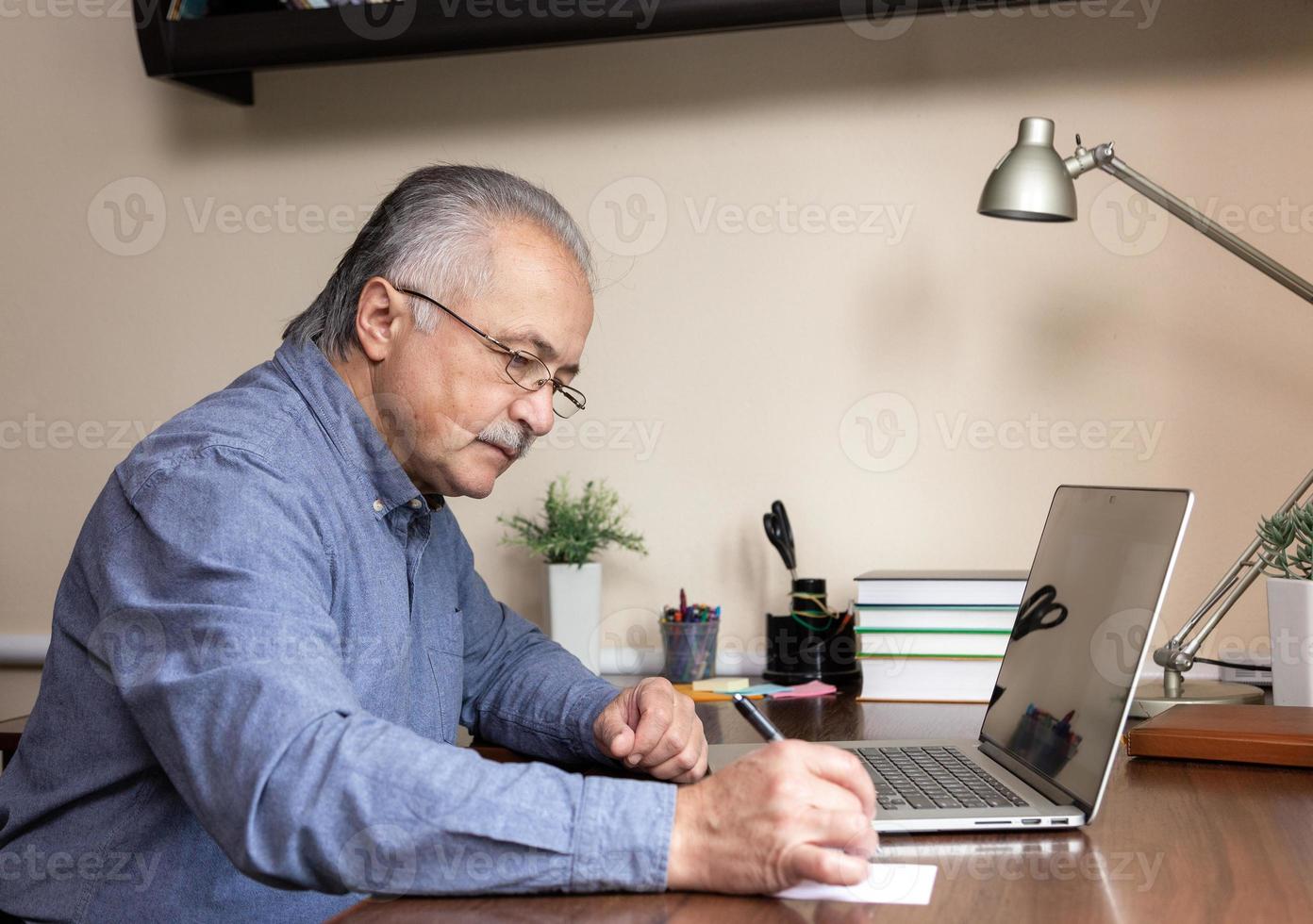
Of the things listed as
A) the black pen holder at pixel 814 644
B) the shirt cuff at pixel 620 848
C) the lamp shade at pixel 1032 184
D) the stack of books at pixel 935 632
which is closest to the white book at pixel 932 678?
the stack of books at pixel 935 632

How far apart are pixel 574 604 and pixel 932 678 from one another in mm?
563

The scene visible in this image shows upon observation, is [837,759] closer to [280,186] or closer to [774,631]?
[774,631]

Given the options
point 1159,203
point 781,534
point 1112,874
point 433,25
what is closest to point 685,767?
point 1112,874

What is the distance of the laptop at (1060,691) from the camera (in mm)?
954

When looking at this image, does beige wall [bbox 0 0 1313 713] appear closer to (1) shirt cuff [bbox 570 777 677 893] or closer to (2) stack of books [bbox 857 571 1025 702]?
(2) stack of books [bbox 857 571 1025 702]

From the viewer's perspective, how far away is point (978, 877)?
833mm

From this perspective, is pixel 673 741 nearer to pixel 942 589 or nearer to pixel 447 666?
pixel 447 666

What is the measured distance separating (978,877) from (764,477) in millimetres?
1207

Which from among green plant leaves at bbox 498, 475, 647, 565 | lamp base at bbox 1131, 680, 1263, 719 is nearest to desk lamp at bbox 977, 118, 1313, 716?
lamp base at bbox 1131, 680, 1263, 719

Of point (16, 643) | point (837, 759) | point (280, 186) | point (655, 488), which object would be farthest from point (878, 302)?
point (16, 643)

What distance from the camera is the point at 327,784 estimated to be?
0.78 m

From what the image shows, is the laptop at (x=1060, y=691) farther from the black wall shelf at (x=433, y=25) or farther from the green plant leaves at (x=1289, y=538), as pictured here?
the black wall shelf at (x=433, y=25)

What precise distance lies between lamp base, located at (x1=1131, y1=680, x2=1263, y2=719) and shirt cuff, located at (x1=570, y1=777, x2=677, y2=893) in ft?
2.72

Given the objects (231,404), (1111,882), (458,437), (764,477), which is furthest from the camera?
(764,477)
